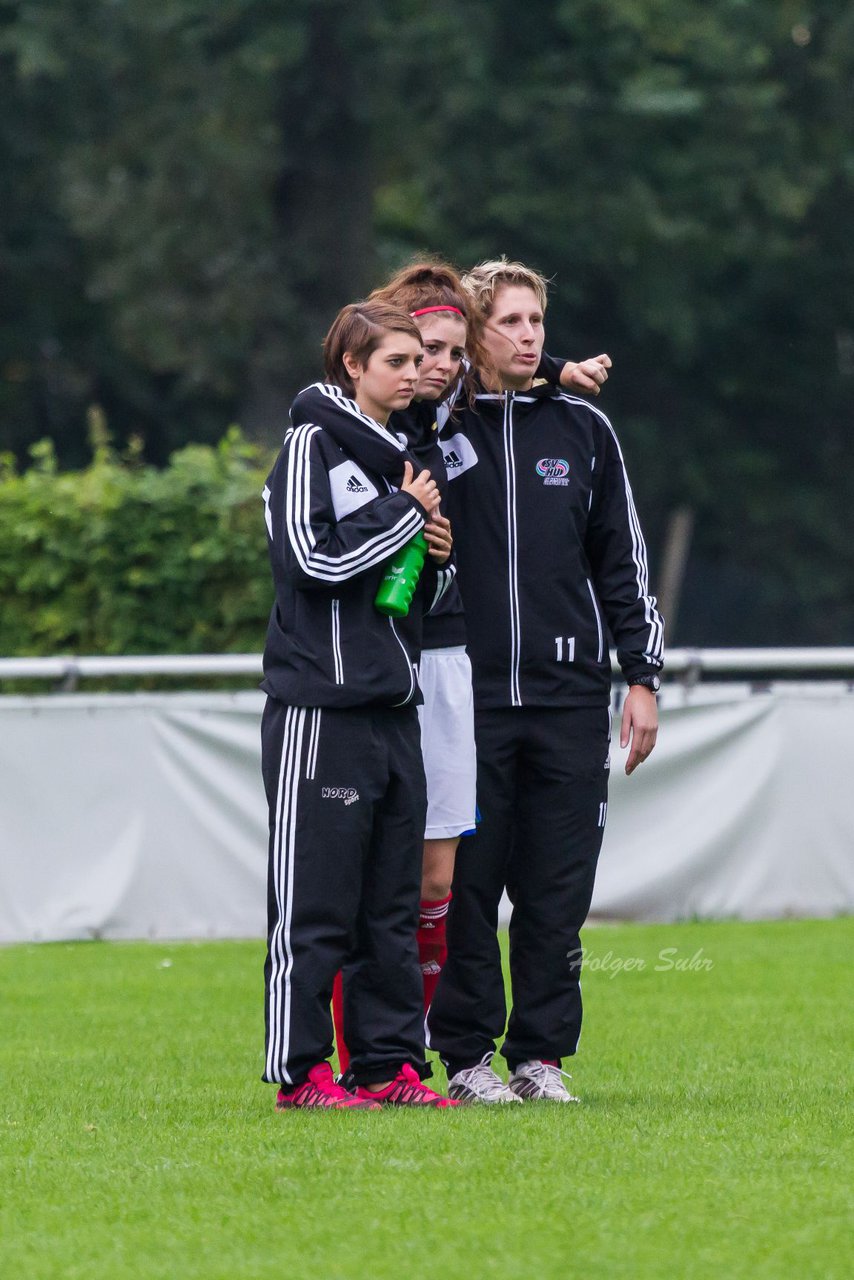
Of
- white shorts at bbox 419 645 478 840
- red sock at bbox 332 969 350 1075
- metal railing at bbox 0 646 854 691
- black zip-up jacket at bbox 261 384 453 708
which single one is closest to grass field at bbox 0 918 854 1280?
red sock at bbox 332 969 350 1075

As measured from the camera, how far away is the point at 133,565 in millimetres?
9695

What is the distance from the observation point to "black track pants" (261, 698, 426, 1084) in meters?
4.63

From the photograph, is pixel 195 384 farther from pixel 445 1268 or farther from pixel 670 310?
pixel 445 1268

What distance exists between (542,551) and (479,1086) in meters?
1.29

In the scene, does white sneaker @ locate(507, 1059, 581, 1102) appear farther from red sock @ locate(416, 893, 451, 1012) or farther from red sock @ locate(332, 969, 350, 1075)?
red sock @ locate(332, 969, 350, 1075)

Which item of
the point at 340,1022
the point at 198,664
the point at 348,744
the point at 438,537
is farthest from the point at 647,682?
the point at 198,664

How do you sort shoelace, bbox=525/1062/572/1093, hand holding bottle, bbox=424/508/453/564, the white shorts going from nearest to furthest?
1. hand holding bottle, bbox=424/508/453/564
2. the white shorts
3. shoelace, bbox=525/1062/572/1093

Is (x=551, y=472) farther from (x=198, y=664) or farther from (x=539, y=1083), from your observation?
(x=198, y=664)

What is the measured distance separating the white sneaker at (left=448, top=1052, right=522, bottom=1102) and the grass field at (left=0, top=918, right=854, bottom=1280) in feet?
0.72

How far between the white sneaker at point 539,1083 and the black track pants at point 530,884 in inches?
1.5

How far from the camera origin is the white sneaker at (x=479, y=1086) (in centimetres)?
492

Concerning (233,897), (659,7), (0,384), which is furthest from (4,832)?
(0,384)

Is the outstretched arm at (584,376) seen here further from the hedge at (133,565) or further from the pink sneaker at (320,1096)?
the hedge at (133,565)

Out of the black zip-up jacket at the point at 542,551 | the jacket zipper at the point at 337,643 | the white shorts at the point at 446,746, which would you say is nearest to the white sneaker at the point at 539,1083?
the white shorts at the point at 446,746
